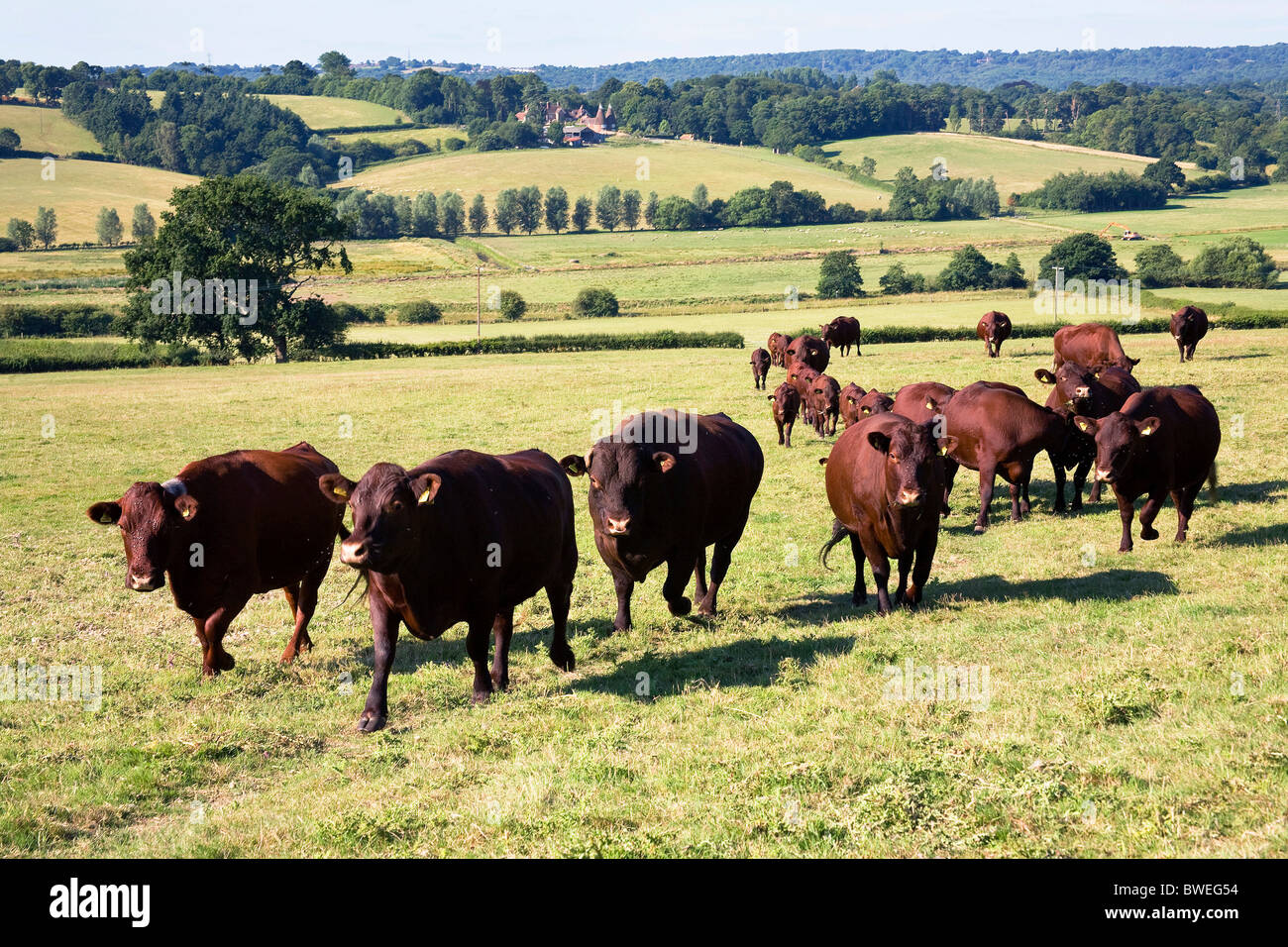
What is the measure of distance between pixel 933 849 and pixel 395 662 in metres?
6.68

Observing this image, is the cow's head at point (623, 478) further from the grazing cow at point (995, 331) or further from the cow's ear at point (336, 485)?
the grazing cow at point (995, 331)

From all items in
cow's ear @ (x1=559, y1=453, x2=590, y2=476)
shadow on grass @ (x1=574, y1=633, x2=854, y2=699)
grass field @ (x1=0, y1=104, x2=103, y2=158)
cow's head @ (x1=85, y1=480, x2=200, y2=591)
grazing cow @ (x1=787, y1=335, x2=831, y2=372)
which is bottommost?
shadow on grass @ (x1=574, y1=633, x2=854, y2=699)

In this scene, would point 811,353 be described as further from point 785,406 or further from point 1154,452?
point 1154,452

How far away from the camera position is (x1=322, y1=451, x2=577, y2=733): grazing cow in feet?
28.0

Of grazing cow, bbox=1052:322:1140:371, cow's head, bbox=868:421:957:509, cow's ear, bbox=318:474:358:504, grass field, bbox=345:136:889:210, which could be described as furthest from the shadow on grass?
grass field, bbox=345:136:889:210

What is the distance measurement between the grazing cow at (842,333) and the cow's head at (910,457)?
31862 millimetres

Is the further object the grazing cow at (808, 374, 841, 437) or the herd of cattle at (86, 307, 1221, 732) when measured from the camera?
the grazing cow at (808, 374, 841, 437)

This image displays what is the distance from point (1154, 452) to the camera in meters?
14.2

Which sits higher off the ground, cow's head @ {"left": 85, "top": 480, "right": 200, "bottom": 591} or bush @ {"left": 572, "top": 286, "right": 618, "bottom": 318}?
bush @ {"left": 572, "top": 286, "right": 618, "bottom": 318}

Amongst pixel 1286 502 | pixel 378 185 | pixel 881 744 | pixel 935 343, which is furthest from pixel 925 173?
pixel 881 744

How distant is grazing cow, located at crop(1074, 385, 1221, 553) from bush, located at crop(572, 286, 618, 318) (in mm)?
62212

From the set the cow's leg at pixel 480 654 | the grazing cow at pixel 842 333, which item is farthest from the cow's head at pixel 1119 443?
the grazing cow at pixel 842 333

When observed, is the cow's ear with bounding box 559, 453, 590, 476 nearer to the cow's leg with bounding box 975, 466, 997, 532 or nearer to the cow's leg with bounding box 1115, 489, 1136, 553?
the cow's leg with bounding box 1115, 489, 1136, 553

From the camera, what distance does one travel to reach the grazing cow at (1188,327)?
34156 mm
